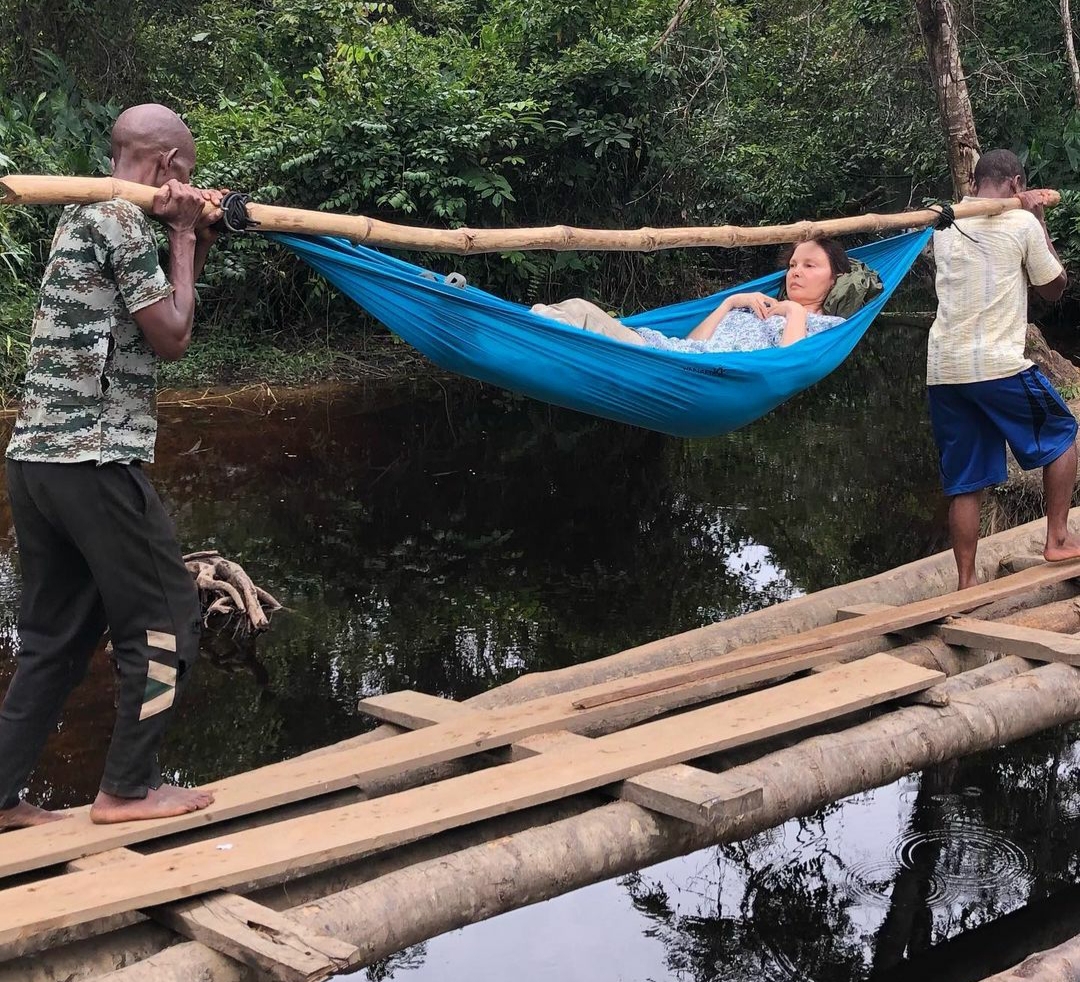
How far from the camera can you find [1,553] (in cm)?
498

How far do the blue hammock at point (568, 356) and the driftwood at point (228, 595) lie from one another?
1.62 m

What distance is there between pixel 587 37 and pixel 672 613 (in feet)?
17.4

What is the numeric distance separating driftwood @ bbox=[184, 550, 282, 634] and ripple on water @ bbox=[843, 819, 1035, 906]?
2.24m

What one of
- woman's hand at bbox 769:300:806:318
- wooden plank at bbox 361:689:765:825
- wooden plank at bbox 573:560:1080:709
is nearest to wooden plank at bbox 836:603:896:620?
wooden plank at bbox 573:560:1080:709

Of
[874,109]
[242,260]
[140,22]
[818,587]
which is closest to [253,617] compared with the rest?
[818,587]

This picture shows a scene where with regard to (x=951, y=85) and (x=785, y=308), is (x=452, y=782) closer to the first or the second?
(x=785, y=308)

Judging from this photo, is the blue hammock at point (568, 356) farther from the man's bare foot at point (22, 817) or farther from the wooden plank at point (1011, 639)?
the man's bare foot at point (22, 817)

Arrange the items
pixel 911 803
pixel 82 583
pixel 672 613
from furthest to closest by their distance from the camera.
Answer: pixel 672 613
pixel 911 803
pixel 82 583

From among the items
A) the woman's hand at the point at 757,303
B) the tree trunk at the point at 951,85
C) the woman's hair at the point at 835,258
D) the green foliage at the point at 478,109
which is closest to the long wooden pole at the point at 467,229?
the woman's hair at the point at 835,258

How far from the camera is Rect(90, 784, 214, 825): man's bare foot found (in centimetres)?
198

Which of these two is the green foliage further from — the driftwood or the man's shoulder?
the man's shoulder

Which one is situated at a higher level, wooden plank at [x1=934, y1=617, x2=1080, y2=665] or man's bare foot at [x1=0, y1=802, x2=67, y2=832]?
wooden plank at [x1=934, y1=617, x2=1080, y2=665]

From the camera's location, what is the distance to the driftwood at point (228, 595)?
4.39 meters

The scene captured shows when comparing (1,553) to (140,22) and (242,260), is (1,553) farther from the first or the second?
(140,22)
